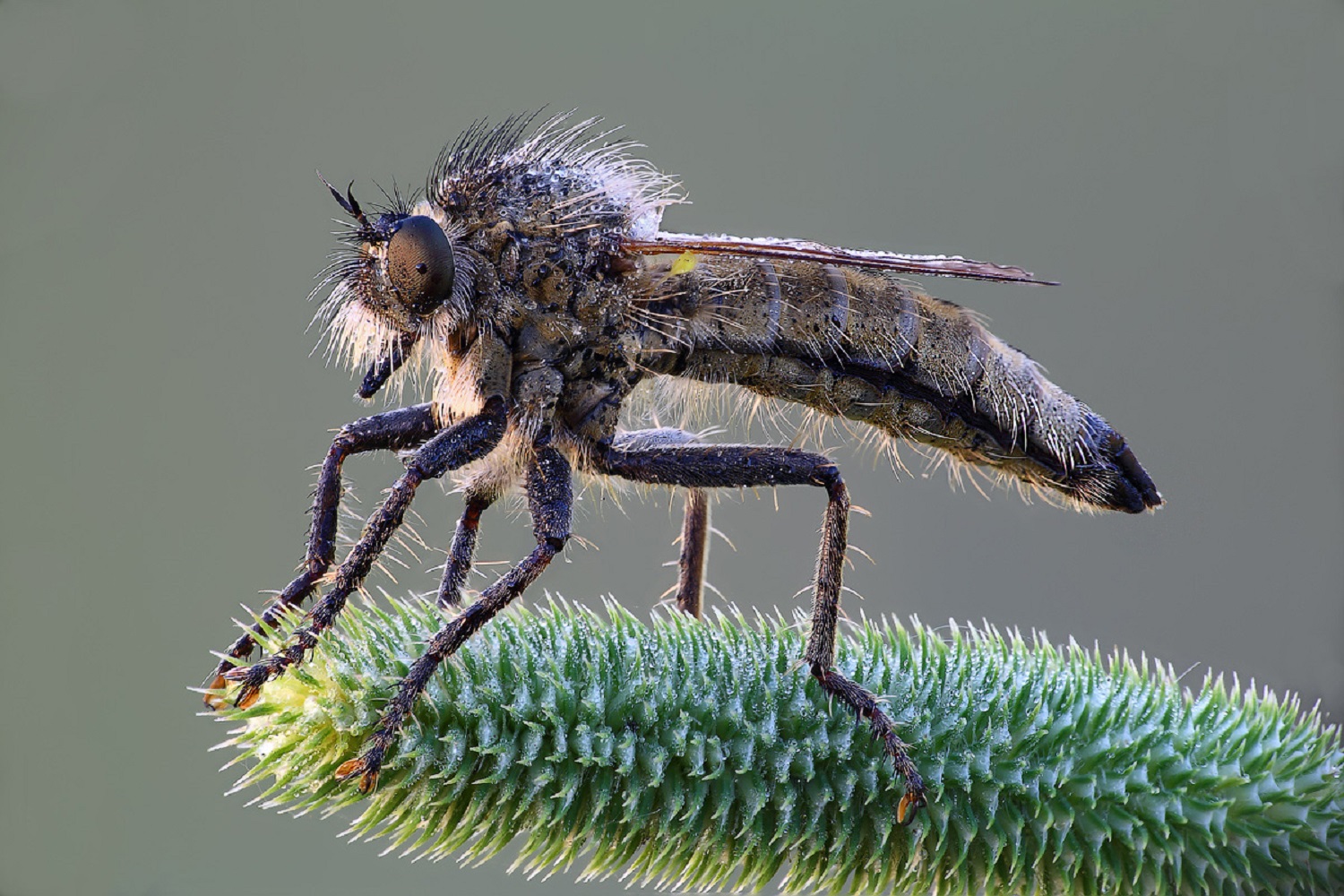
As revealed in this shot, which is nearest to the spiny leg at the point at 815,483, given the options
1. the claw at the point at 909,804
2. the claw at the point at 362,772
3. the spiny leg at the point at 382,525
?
the claw at the point at 909,804

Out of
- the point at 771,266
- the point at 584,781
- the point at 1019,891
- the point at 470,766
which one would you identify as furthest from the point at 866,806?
the point at 771,266

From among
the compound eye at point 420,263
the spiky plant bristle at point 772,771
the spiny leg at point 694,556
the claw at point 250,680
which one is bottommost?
the claw at point 250,680

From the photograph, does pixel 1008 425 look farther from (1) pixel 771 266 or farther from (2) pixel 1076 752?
(2) pixel 1076 752

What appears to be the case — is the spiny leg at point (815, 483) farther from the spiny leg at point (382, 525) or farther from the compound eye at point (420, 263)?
the compound eye at point (420, 263)

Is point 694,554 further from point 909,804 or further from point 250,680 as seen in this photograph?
point 250,680

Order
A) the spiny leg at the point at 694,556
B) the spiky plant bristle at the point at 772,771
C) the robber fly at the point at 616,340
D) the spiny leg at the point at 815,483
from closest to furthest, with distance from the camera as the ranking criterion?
the spiky plant bristle at the point at 772,771 < the spiny leg at the point at 815,483 < the robber fly at the point at 616,340 < the spiny leg at the point at 694,556

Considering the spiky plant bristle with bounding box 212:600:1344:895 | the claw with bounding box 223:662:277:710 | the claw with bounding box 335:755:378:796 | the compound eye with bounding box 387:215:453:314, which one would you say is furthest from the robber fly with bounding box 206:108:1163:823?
the claw with bounding box 335:755:378:796

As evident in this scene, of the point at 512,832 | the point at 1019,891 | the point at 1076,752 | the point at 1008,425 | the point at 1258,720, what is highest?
the point at 1008,425

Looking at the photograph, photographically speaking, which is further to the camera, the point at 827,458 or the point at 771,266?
the point at 771,266
